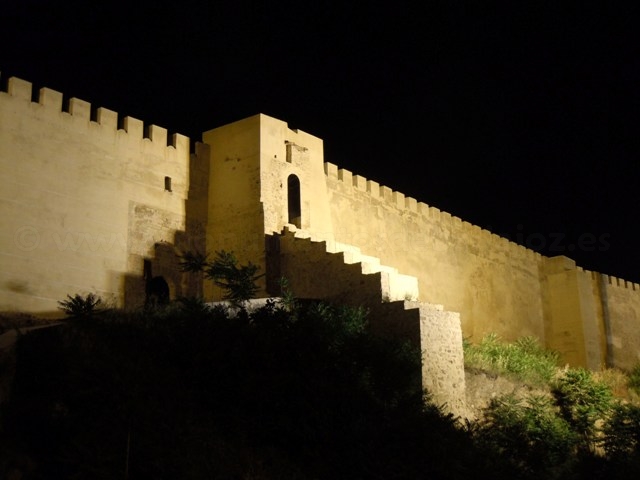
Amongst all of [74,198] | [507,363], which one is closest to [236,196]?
[74,198]

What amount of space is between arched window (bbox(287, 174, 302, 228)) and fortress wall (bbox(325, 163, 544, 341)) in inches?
52.3

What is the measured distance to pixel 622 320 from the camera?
93.2ft

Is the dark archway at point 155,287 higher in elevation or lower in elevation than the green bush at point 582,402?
higher

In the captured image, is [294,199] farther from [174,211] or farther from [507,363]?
[507,363]

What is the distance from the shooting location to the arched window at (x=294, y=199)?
1875 cm

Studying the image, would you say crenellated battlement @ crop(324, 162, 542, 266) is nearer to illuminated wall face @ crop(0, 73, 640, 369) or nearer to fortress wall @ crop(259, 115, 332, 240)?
illuminated wall face @ crop(0, 73, 640, 369)

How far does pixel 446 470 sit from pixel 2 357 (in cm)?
611

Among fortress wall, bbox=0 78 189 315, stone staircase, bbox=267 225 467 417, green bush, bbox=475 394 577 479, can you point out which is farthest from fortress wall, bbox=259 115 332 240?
green bush, bbox=475 394 577 479

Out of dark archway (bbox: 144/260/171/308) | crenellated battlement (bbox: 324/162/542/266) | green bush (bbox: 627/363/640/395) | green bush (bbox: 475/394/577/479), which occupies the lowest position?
green bush (bbox: 475/394/577/479)

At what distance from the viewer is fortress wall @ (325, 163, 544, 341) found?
68.3 feet

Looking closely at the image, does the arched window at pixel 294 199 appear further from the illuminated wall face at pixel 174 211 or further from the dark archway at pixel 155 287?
the dark archway at pixel 155 287

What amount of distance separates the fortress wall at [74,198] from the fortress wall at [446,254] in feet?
14.2

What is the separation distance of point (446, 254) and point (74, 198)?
10674 millimetres

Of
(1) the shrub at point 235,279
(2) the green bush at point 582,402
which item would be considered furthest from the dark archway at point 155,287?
(2) the green bush at point 582,402
